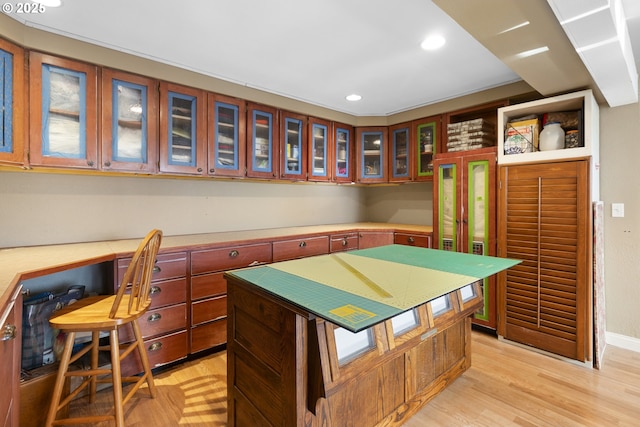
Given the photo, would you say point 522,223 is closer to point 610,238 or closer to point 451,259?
point 610,238

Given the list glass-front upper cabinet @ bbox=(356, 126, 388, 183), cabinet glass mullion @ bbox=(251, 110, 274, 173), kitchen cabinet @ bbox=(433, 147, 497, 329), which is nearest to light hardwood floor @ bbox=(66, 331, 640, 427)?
kitchen cabinet @ bbox=(433, 147, 497, 329)

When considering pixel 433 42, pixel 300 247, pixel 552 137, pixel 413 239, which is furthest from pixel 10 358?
pixel 552 137

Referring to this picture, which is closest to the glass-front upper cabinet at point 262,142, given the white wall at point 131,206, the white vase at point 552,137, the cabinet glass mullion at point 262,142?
the cabinet glass mullion at point 262,142

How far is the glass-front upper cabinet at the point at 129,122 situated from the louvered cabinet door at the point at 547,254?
2931 mm

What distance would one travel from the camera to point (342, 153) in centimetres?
382

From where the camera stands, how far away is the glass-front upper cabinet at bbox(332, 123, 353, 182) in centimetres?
372

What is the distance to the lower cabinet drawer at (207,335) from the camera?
2.36 meters

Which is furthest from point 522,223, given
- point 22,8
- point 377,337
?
point 22,8

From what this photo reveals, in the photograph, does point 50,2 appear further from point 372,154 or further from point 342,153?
point 372,154

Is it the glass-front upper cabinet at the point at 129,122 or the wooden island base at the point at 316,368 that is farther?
the glass-front upper cabinet at the point at 129,122

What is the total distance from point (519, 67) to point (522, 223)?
1.26 m

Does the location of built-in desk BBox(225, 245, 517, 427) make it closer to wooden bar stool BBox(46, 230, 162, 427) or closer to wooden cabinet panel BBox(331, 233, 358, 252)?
wooden bar stool BBox(46, 230, 162, 427)

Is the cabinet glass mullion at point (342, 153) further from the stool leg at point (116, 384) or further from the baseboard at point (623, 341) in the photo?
the baseboard at point (623, 341)

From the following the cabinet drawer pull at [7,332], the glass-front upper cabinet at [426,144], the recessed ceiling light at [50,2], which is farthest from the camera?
the glass-front upper cabinet at [426,144]
